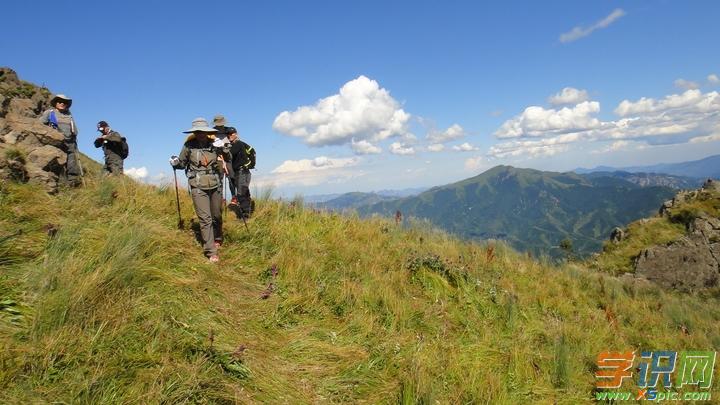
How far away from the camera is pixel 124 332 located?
376 cm

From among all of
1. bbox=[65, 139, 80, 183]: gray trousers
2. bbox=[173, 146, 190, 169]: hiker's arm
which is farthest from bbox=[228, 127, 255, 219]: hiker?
bbox=[65, 139, 80, 183]: gray trousers

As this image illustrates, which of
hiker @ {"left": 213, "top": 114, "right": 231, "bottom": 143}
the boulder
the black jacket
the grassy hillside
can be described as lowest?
the boulder

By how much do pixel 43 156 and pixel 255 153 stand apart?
14.9 ft

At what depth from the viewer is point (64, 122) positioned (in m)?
9.54

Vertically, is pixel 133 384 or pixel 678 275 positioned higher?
pixel 133 384

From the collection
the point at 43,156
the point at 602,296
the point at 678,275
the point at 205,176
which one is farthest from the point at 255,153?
the point at 678,275

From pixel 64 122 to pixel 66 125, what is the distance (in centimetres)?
8

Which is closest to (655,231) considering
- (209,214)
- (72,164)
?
(209,214)

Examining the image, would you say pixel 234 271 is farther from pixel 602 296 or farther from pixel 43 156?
pixel 602 296

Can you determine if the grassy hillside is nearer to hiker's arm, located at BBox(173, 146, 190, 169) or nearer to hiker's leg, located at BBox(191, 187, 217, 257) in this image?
hiker's leg, located at BBox(191, 187, 217, 257)

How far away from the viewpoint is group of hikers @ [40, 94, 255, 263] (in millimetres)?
7094

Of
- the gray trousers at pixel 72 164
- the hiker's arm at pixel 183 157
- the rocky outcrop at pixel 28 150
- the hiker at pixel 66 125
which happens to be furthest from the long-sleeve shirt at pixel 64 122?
the hiker's arm at pixel 183 157

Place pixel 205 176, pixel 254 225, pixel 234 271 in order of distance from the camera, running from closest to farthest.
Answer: pixel 234 271 < pixel 205 176 < pixel 254 225

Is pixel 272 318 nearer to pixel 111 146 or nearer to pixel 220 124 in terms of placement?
pixel 220 124
